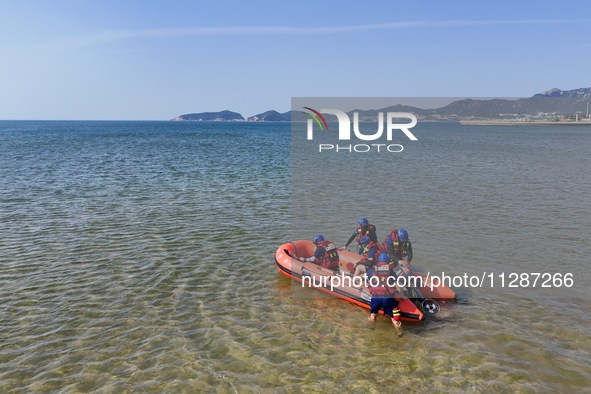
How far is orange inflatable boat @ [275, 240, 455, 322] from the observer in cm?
1072

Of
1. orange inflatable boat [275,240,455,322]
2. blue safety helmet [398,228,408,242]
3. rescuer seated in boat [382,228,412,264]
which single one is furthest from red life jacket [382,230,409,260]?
orange inflatable boat [275,240,455,322]

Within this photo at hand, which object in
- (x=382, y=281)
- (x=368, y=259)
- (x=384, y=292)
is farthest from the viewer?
(x=368, y=259)

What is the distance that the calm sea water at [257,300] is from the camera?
8.34 m

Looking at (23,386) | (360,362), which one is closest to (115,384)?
(23,386)

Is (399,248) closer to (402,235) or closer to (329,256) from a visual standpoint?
(402,235)

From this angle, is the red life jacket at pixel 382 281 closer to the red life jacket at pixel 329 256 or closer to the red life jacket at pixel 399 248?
the red life jacket at pixel 399 248

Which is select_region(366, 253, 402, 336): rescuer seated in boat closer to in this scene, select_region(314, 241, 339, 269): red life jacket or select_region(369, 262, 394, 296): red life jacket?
select_region(369, 262, 394, 296): red life jacket

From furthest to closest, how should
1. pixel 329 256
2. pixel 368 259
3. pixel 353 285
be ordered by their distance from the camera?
pixel 329 256 < pixel 368 259 < pixel 353 285

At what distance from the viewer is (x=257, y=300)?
1162 centimetres

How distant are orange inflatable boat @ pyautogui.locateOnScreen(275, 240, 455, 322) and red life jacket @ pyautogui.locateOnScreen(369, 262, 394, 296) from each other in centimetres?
37

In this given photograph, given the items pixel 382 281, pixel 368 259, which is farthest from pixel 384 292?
pixel 368 259

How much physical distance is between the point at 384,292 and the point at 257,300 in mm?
3600

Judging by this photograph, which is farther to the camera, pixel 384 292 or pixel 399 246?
pixel 399 246

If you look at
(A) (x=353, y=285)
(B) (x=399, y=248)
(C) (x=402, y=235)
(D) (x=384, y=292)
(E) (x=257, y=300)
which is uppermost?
(C) (x=402, y=235)
